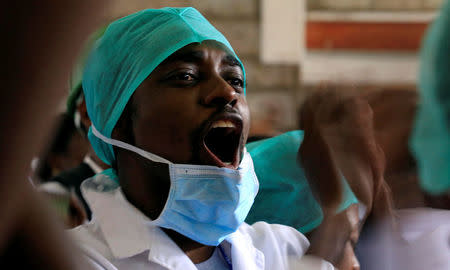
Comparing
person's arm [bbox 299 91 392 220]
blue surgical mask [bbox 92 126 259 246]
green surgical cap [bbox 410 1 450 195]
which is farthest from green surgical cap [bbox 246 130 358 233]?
green surgical cap [bbox 410 1 450 195]

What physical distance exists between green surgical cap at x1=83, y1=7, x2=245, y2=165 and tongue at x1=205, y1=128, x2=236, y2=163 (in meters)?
0.18

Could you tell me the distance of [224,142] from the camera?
1066 millimetres

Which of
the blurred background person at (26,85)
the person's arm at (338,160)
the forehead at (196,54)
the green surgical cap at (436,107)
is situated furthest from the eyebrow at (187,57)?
the blurred background person at (26,85)

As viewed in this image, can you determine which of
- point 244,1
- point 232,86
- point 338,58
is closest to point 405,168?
point 338,58

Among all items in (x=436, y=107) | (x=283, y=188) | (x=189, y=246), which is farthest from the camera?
(x=283, y=188)

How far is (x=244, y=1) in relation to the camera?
12.4 ft

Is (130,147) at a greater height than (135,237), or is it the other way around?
(130,147)

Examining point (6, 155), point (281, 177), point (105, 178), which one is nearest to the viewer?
point (6, 155)

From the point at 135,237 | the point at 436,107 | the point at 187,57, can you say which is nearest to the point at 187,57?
the point at 187,57

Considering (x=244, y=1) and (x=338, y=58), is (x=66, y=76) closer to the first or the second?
(x=338, y=58)

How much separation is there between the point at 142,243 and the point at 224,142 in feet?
0.87

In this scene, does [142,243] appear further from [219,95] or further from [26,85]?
[26,85]

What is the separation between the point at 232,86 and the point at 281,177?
33 cm

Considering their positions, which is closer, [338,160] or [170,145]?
[170,145]
